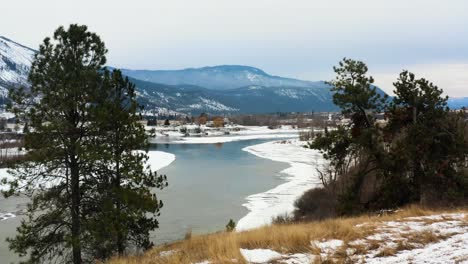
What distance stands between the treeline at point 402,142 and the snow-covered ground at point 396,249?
7092 millimetres

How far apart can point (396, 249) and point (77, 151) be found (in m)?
9.71

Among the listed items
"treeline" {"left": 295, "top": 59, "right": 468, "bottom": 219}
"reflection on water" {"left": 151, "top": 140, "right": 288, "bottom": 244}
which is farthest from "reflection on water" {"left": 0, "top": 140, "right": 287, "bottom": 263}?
"treeline" {"left": 295, "top": 59, "right": 468, "bottom": 219}

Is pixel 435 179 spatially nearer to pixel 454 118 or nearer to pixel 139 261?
pixel 454 118

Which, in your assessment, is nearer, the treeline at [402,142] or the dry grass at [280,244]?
the dry grass at [280,244]

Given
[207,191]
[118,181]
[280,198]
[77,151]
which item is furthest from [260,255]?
[207,191]

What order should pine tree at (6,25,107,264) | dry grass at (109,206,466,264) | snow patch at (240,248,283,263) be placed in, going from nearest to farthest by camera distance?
snow patch at (240,248,283,263), dry grass at (109,206,466,264), pine tree at (6,25,107,264)

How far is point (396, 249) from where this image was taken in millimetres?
6758

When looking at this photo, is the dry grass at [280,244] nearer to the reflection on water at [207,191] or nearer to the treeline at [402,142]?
the treeline at [402,142]

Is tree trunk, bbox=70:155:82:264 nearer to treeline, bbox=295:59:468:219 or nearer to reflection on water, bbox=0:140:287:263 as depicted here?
reflection on water, bbox=0:140:287:263

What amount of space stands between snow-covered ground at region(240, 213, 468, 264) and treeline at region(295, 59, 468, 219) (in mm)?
7092

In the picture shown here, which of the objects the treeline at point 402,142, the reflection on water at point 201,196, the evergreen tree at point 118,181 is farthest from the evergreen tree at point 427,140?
the reflection on water at point 201,196

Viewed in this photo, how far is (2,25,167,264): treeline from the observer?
12.7 m

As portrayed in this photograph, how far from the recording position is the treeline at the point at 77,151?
12.7 metres

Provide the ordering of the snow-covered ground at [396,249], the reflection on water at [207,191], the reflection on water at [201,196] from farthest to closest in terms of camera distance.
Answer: the reflection on water at [207,191] → the reflection on water at [201,196] → the snow-covered ground at [396,249]
